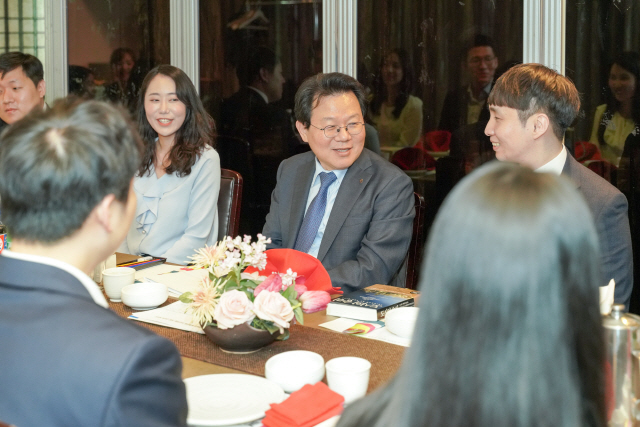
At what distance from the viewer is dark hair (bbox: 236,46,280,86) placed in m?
4.39

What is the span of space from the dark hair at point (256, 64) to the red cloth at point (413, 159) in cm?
107

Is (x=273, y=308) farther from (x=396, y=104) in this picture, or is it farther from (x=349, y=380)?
(x=396, y=104)

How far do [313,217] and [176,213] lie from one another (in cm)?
68

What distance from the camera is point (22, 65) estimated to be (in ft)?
13.4

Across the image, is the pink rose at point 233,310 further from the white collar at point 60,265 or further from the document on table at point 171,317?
the white collar at point 60,265

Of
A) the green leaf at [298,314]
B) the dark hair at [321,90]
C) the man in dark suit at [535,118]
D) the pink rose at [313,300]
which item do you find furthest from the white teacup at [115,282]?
the man in dark suit at [535,118]

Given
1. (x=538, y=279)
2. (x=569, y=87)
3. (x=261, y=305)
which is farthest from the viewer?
(x=569, y=87)

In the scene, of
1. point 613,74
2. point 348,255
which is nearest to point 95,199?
point 348,255

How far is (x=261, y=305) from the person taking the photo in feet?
5.09

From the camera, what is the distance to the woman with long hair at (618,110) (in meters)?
3.26

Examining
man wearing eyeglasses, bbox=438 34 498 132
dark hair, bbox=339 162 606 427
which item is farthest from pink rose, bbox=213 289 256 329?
man wearing eyeglasses, bbox=438 34 498 132

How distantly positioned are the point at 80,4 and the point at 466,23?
10.2 feet

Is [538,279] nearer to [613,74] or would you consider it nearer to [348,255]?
[348,255]

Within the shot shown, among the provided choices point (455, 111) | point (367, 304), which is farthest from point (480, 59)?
point (367, 304)
